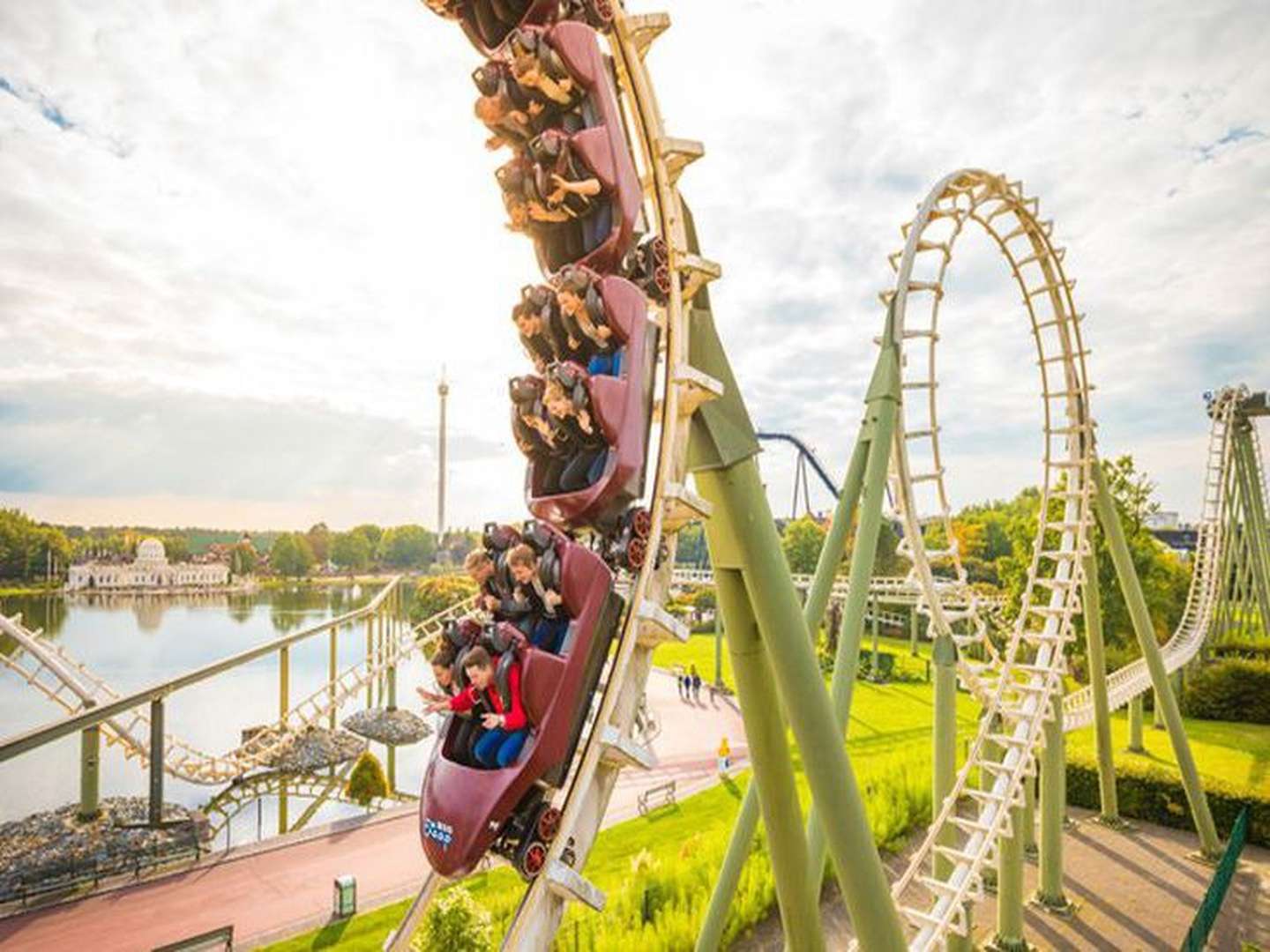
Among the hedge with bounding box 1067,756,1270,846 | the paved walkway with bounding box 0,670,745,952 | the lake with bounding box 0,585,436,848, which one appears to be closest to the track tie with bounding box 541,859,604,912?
the paved walkway with bounding box 0,670,745,952

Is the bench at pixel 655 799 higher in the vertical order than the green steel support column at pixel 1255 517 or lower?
lower

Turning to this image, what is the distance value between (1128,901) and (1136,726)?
311 inches

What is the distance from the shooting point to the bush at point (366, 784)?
1700 cm

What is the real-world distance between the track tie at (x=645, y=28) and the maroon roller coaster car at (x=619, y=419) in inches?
47.6

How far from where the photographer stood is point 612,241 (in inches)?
138

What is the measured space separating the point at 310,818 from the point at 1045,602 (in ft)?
56.1

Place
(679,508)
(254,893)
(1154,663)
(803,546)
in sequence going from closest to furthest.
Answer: (679,508), (1154,663), (254,893), (803,546)

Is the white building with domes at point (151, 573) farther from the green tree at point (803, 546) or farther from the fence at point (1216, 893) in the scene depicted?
the fence at point (1216, 893)

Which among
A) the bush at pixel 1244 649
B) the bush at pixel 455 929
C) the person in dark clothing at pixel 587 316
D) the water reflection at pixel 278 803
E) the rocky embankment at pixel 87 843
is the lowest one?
the water reflection at pixel 278 803

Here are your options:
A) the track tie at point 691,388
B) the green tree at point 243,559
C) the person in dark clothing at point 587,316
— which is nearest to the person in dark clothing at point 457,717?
the person in dark clothing at point 587,316

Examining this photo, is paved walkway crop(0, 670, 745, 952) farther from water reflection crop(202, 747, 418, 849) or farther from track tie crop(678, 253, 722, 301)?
track tie crop(678, 253, 722, 301)

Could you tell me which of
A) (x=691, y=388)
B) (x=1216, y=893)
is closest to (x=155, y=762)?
(x=691, y=388)

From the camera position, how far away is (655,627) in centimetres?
329

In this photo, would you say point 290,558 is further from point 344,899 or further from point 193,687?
point 344,899
